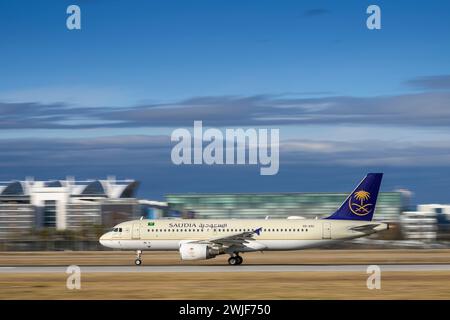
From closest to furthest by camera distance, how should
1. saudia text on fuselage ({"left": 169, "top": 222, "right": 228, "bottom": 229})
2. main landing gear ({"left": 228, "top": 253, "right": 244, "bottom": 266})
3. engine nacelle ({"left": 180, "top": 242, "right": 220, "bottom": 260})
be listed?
engine nacelle ({"left": 180, "top": 242, "right": 220, "bottom": 260}) < main landing gear ({"left": 228, "top": 253, "right": 244, "bottom": 266}) < saudia text on fuselage ({"left": 169, "top": 222, "right": 228, "bottom": 229})

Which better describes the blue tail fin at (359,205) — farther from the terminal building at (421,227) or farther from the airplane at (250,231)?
the terminal building at (421,227)

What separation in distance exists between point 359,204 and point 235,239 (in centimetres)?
947

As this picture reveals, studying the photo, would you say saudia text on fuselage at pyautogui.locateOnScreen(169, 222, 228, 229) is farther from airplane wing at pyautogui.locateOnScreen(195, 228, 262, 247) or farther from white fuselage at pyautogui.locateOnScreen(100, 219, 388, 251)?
airplane wing at pyautogui.locateOnScreen(195, 228, 262, 247)

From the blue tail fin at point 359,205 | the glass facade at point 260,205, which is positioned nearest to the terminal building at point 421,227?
the glass facade at point 260,205

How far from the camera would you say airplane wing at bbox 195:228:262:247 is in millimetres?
51562

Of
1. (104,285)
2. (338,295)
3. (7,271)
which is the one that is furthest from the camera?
(7,271)

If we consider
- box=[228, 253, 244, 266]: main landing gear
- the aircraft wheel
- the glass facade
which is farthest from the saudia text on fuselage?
the glass facade

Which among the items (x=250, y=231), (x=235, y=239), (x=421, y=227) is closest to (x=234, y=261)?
(x=235, y=239)

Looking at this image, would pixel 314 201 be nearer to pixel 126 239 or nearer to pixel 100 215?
pixel 100 215

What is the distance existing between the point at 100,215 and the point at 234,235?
456ft

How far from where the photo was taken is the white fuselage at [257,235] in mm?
53000

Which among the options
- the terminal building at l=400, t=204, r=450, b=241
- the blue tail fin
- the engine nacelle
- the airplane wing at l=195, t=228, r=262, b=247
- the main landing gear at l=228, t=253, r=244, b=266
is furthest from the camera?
the terminal building at l=400, t=204, r=450, b=241
